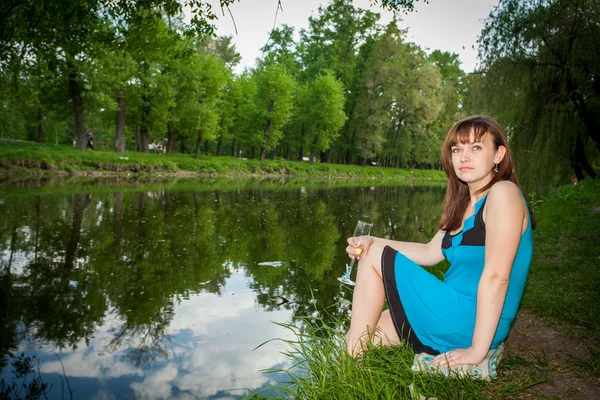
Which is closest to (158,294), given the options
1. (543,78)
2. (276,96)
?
(543,78)

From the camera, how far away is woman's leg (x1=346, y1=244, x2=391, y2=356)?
248 cm

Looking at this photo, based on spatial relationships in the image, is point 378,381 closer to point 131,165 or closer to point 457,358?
point 457,358

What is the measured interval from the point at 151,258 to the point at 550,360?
5274 mm

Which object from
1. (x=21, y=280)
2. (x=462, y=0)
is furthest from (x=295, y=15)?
(x=462, y=0)

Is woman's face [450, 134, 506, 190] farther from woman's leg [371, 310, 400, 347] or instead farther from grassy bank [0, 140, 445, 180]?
grassy bank [0, 140, 445, 180]

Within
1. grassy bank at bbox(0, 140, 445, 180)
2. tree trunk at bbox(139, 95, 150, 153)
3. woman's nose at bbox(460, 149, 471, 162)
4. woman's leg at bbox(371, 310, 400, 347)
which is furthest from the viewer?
tree trunk at bbox(139, 95, 150, 153)

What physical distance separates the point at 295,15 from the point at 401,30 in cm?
3759

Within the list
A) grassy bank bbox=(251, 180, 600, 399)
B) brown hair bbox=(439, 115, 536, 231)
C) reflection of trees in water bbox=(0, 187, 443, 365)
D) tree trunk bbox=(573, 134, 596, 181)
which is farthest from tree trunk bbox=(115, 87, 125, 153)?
brown hair bbox=(439, 115, 536, 231)

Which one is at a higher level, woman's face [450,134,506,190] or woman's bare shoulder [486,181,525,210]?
woman's face [450,134,506,190]

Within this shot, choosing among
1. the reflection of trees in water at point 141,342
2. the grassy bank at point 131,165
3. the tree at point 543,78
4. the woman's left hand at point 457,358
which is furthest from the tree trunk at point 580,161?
the grassy bank at point 131,165

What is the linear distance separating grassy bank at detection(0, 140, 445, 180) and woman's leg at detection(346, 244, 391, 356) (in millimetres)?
19337

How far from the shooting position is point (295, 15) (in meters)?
4.96

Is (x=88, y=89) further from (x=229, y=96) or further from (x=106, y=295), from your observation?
(x=106, y=295)

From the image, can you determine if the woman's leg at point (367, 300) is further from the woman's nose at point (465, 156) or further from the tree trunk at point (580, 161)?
the tree trunk at point (580, 161)
